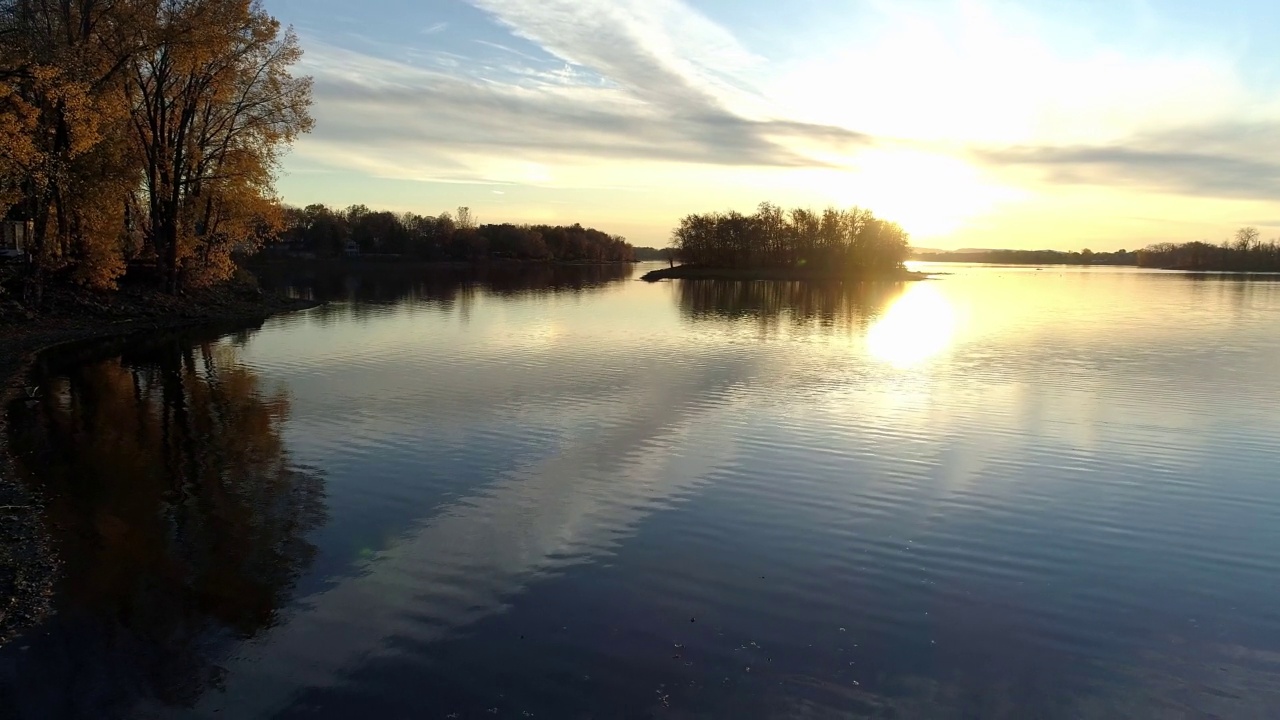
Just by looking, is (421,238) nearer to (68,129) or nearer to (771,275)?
(771,275)

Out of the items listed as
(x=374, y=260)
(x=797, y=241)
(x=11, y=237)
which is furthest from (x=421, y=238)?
(x=11, y=237)

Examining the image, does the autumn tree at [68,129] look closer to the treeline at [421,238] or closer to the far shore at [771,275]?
the far shore at [771,275]

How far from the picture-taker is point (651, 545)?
994 centimetres

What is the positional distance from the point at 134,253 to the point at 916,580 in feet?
132

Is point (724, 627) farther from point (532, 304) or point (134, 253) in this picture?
point (532, 304)

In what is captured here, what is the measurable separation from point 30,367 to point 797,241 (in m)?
114

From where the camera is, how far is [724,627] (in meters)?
7.83

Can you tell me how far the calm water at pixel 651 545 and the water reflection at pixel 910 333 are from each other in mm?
5845

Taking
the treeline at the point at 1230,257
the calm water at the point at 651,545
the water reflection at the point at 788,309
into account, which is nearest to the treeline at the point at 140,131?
the calm water at the point at 651,545

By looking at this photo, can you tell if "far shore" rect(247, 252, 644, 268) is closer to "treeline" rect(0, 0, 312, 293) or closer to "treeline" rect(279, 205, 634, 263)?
"treeline" rect(279, 205, 634, 263)

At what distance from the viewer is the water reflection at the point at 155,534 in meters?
6.78

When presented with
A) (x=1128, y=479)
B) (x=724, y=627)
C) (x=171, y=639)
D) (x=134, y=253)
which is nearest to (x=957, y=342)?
(x=1128, y=479)

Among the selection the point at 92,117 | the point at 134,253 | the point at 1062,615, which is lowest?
the point at 1062,615

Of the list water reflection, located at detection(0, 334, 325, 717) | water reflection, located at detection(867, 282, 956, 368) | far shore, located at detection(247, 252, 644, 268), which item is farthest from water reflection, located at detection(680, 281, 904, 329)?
far shore, located at detection(247, 252, 644, 268)
